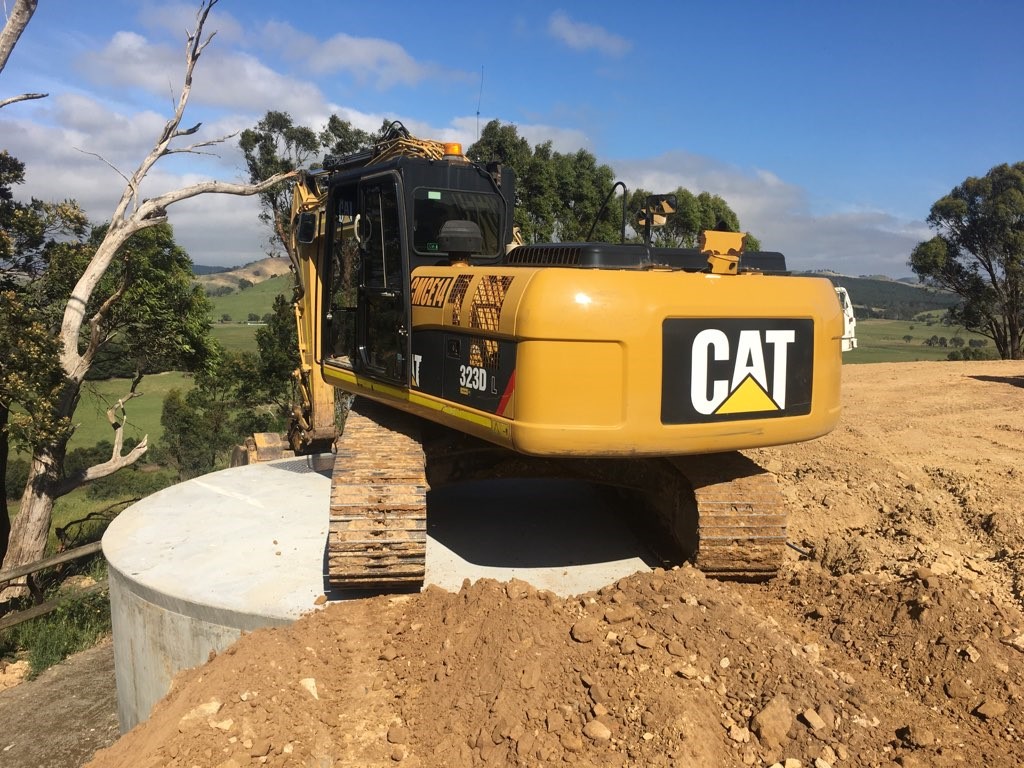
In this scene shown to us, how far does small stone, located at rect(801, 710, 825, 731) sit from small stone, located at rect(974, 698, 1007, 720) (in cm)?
86

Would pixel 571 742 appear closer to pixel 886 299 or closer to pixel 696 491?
pixel 696 491

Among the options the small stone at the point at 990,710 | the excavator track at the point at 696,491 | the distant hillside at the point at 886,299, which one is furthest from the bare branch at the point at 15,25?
the distant hillside at the point at 886,299

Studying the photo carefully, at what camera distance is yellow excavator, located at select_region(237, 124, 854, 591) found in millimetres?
4402

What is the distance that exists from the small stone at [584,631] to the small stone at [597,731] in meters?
0.69

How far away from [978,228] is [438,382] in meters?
29.8

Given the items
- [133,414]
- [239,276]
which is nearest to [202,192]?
[133,414]

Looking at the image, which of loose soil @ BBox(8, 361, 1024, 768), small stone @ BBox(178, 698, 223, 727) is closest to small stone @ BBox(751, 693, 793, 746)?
loose soil @ BBox(8, 361, 1024, 768)

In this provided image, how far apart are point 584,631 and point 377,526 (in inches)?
57.7

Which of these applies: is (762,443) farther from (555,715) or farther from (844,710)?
(555,715)

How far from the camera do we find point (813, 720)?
3512 mm

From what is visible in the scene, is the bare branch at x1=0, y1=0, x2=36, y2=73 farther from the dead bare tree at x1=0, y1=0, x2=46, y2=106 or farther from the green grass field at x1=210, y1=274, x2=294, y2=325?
the green grass field at x1=210, y1=274, x2=294, y2=325

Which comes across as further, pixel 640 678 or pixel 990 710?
pixel 640 678

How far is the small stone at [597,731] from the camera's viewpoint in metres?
3.51

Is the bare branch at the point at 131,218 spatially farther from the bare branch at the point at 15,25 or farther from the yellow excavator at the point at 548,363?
the yellow excavator at the point at 548,363
